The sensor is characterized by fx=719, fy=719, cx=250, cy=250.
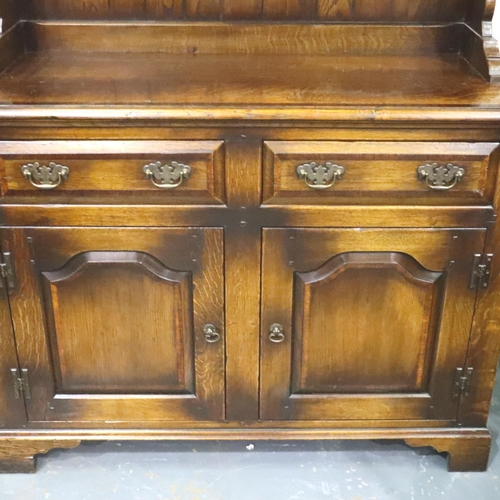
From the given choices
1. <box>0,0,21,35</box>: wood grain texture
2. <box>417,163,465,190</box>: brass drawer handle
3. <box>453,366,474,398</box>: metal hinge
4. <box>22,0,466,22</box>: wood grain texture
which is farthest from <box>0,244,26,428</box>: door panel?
<box>453,366,474,398</box>: metal hinge

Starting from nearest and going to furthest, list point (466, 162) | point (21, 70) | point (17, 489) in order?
point (466, 162) < point (21, 70) < point (17, 489)

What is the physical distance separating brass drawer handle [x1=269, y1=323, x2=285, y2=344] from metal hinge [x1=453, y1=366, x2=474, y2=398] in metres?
0.39

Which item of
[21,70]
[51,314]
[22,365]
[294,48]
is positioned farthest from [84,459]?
[294,48]

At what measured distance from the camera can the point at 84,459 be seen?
171 centimetres

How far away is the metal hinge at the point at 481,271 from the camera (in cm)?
144

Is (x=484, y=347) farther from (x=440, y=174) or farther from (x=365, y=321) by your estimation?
(x=440, y=174)

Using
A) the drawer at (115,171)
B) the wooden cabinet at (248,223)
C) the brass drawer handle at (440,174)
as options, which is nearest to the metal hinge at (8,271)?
the wooden cabinet at (248,223)

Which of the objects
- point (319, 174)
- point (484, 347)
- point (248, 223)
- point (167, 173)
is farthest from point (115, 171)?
point (484, 347)

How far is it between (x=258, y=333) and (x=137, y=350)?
263mm

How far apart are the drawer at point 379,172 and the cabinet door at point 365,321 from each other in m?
0.07

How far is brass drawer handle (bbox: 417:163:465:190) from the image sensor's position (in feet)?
4.42

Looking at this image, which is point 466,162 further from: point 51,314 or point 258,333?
point 51,314

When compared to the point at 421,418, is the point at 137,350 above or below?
above

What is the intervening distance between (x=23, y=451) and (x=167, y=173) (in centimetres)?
77
